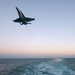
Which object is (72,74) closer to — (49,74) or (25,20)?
(49,74)

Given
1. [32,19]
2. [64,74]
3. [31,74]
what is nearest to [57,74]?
[64,74]

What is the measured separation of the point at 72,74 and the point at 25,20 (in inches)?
1144

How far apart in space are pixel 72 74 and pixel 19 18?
29804mm

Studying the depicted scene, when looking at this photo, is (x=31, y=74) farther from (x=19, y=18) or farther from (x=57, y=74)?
(x=19, y=18)

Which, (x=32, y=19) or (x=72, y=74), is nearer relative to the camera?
(x=32, y=19)

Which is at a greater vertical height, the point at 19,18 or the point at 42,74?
the point at 19,18

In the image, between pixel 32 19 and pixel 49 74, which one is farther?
pixel 49 74

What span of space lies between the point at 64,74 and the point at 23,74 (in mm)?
12827

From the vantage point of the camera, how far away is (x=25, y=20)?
30156 mm

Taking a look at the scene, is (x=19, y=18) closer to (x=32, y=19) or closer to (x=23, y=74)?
(x=32, y=19)

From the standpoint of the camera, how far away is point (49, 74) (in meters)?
52.0

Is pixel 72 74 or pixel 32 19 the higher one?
pixel 32 19

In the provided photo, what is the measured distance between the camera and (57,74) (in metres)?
51.2

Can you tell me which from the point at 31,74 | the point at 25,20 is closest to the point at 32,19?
the point at 25,20
